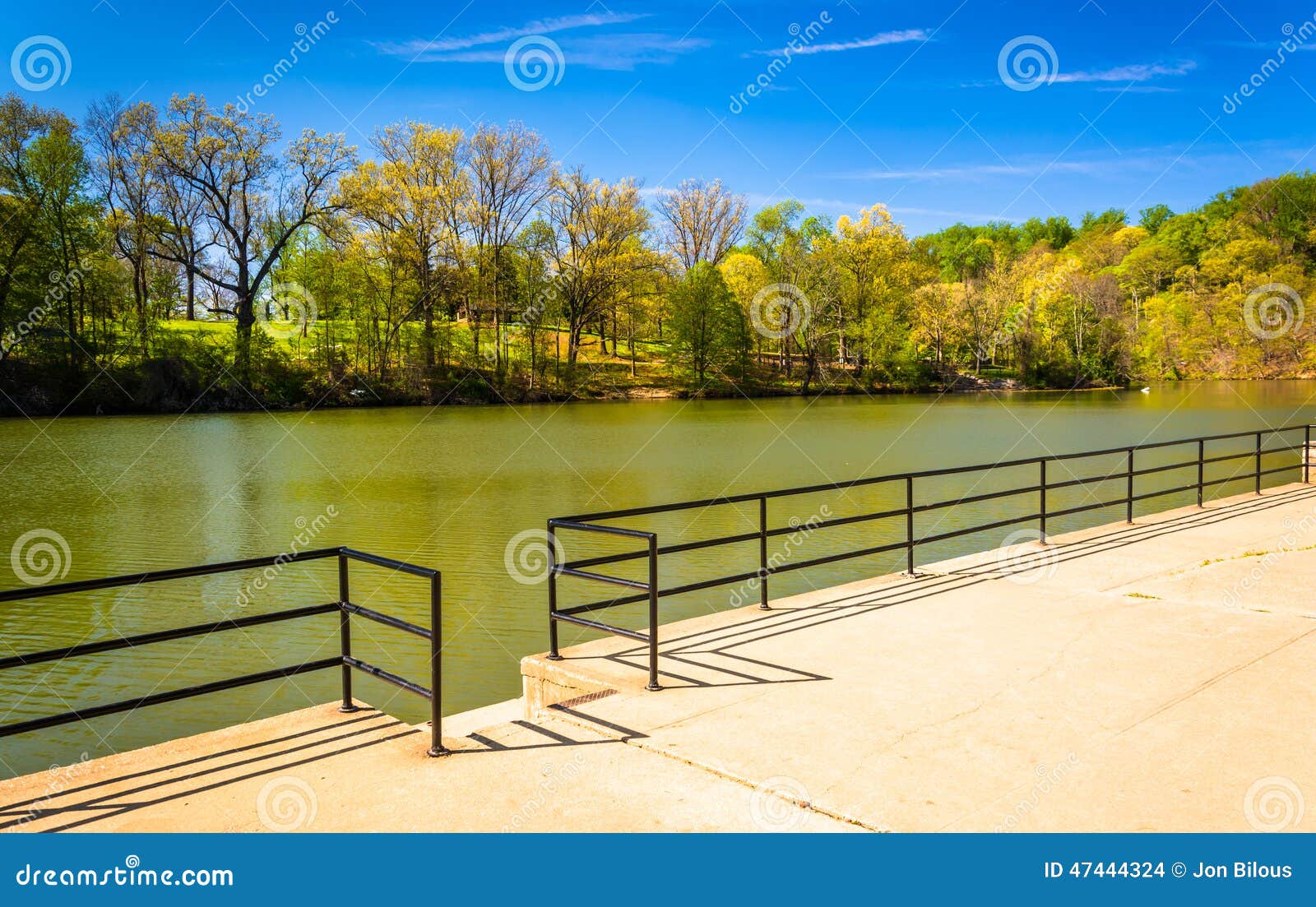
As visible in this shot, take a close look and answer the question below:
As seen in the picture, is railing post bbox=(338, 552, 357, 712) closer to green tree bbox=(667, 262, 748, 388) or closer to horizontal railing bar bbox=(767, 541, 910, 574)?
horizontal railing bar bbox=(767, 541, 910, 574)

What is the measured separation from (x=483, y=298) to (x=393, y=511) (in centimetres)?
4590

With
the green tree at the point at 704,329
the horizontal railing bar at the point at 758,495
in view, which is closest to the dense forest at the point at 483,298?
the green tree at the point at 704,329

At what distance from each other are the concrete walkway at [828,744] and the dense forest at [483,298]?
50.2 m

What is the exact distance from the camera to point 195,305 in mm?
78188

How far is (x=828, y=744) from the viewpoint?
503cm

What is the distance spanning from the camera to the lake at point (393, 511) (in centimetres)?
959

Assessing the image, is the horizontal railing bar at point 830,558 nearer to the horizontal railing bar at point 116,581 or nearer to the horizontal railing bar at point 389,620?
the horizontal railing bar at point 389,620

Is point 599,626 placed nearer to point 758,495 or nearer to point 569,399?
point 758,495

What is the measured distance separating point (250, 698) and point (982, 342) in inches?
3141

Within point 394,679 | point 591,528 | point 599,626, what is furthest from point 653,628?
point 394,679

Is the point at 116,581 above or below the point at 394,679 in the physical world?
above

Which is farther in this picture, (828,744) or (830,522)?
(830,522)

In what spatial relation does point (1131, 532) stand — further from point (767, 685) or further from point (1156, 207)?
point (1156, 207)

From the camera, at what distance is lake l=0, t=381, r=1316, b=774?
31.5 feet
